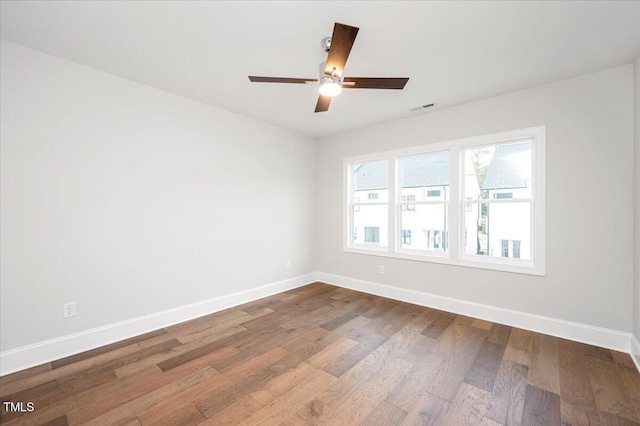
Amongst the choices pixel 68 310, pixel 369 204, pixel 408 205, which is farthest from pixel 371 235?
pixel 68 310

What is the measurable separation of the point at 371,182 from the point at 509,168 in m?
1.96

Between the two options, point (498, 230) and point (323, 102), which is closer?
point (323, 102)

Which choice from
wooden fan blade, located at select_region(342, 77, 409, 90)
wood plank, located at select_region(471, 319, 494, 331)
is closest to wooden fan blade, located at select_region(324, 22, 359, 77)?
wooden fan blade, located at select_region(342, 77, 409, 90)

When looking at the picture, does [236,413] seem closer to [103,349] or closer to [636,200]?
A: [103,349]

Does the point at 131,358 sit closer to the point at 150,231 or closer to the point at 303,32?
the point at 150,231

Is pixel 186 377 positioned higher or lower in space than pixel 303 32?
lower

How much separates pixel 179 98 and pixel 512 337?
4703mm

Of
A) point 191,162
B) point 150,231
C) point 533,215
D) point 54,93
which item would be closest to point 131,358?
point 150,231

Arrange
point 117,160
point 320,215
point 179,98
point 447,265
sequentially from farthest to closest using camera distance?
point 320,215
point 447,265
point 179,98
point 117,160

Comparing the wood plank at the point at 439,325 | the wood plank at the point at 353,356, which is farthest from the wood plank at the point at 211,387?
the wood plank at the point at 439,325

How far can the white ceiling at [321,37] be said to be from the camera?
74.4 inches

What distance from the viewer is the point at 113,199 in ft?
9.15

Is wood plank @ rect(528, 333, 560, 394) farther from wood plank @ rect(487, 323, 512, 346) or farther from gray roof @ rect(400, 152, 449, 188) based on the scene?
gray roof @ rect(400, 152, 449, 188)

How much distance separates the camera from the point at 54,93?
2.45 meters
